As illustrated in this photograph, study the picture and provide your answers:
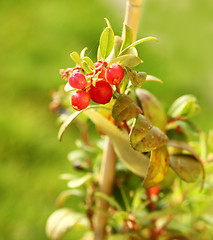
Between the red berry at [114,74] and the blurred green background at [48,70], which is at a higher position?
the red berry at [114,74]

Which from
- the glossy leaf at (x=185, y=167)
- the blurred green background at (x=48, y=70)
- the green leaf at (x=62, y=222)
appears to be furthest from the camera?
the blurred green background at (x=48, y=70)

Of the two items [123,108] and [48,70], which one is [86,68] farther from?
[48,70]

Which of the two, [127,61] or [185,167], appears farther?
[185,167]

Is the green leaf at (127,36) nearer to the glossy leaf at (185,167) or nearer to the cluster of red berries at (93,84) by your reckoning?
the cluster of red berries at (93,84)

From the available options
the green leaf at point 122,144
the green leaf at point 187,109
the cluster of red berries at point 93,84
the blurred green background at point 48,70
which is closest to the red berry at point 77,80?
the cluster of red berries at point 93,84

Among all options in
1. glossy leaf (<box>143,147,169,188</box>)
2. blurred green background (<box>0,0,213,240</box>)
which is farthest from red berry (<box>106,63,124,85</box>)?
blurred green background (<box>0,0,213,240</box>)

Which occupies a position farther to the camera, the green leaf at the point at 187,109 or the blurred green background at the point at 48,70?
the blurred green background at the point at 48,70

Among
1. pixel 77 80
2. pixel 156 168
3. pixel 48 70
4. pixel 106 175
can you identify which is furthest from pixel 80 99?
pixel 48 70
